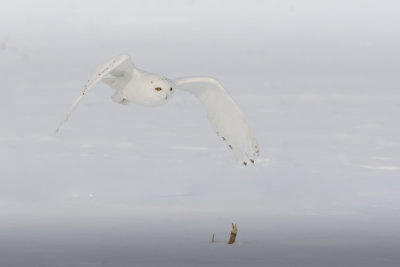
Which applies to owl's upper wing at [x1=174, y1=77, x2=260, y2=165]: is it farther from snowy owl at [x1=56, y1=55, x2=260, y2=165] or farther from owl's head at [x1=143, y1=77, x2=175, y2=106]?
owl's head at [x1=143, y1=77, x2=175, y2=106]

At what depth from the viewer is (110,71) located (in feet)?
95.6

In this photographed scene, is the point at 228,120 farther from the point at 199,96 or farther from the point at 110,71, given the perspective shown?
the point at 110,71

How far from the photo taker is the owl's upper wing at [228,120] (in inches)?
1318

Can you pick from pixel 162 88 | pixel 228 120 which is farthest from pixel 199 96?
pixel 162 88

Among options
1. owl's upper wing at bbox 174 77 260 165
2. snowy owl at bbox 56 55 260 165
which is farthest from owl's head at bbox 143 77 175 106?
owl's upper wing at bbox 174 77 260 165

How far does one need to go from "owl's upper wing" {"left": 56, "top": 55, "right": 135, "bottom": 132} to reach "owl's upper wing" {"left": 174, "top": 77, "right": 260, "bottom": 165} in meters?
3.55

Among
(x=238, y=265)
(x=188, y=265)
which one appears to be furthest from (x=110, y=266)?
(x=238, y=265)

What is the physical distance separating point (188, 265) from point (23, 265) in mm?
43209

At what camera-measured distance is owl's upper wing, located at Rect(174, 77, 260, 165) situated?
33.5m

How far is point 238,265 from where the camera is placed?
170 m

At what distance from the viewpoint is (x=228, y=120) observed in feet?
111

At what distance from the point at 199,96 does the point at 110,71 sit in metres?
6.23

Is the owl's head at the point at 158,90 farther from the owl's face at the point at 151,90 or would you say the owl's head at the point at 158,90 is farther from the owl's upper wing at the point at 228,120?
the owl's upper wing at the point at 228,120

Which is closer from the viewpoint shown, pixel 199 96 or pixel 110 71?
pixel 110 71
